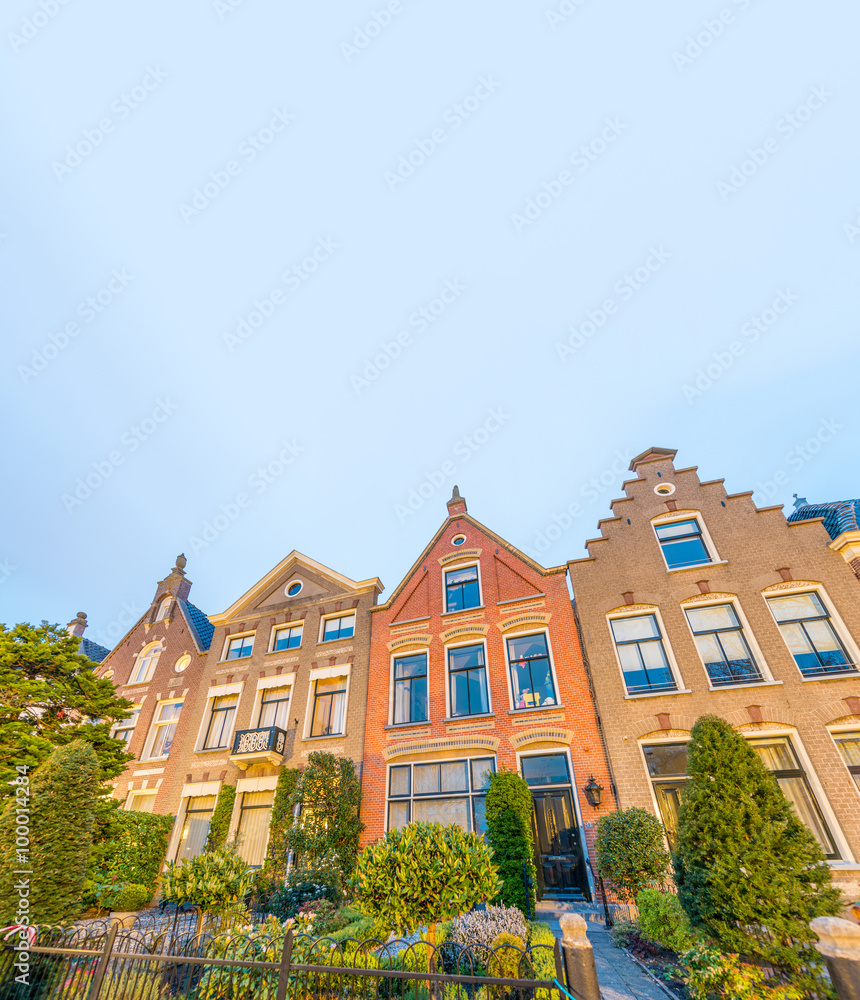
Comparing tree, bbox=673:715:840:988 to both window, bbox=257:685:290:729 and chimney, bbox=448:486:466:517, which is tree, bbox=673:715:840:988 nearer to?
chimney, bbox=448:486:466:517

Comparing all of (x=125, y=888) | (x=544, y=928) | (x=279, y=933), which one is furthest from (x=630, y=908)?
(x=125, y=888)

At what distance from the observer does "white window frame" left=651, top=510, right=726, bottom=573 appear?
15.3m

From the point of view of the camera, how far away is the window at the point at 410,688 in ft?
55.0

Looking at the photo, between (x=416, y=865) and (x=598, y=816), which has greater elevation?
(x=598, y=816)

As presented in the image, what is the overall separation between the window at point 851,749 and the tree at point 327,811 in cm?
1313

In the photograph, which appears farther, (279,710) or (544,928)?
(279,710)

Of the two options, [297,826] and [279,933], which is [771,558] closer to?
[279,933]

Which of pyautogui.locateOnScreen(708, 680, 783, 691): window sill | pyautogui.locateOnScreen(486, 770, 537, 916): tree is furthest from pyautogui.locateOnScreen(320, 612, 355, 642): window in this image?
pyautogui.locateOnScreen(708, 680, 783, 691): window sill

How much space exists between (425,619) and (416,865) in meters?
10.8

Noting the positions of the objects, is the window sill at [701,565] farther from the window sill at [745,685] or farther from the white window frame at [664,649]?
the window sill at [745,685]

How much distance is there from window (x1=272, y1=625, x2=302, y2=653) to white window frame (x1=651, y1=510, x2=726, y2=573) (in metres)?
14.5

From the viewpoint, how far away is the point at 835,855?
35.9 feet

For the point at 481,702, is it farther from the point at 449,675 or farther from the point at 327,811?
the point at 327,811

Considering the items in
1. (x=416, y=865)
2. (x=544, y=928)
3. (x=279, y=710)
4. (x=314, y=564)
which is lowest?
(x=544, y=928)
